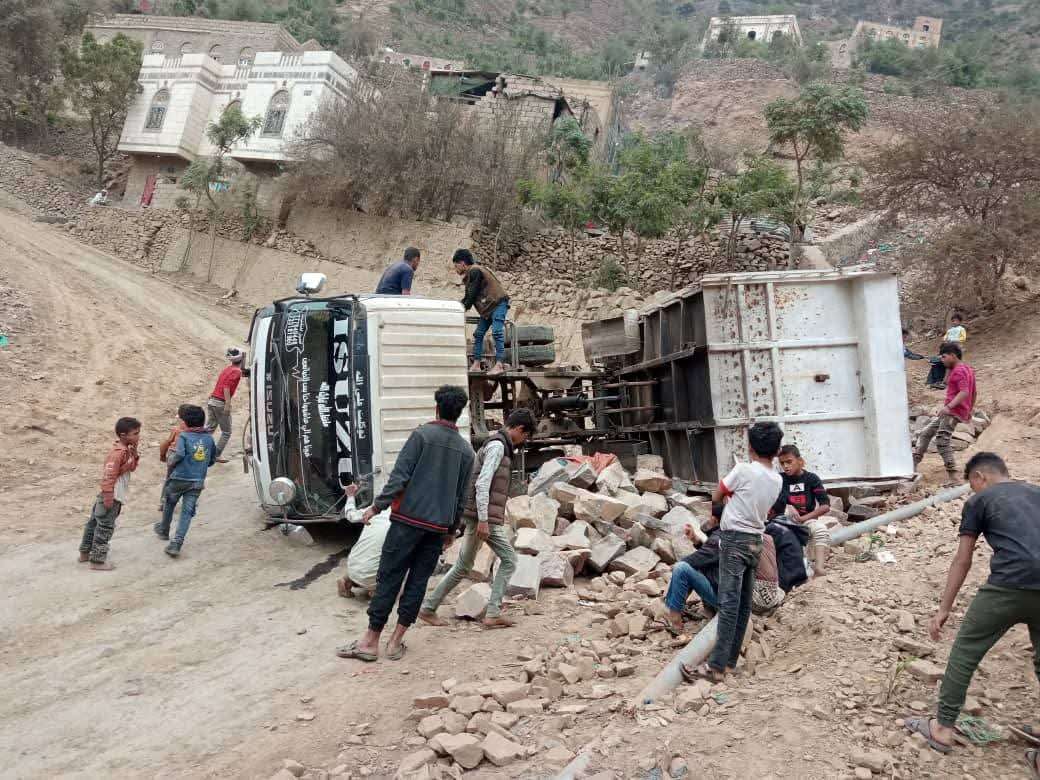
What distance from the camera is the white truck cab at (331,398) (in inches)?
287

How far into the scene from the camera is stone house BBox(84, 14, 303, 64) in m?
36.5

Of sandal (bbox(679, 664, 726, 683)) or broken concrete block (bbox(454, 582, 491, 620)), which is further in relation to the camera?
broken concrete block (bbox(454, 582, 491, 620))

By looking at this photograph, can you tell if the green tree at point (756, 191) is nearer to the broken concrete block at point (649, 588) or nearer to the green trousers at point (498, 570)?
the broken concrete block at point (649, 588)

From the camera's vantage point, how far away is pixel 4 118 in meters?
32.2

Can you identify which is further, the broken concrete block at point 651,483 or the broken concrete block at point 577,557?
the broken concrete block at point 651,483

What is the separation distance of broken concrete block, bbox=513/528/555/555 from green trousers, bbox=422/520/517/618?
0.71 m

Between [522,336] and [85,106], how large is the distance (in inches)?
1095

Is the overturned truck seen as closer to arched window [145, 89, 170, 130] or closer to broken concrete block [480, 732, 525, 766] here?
broken concrete block [480, 732, 525, 766]

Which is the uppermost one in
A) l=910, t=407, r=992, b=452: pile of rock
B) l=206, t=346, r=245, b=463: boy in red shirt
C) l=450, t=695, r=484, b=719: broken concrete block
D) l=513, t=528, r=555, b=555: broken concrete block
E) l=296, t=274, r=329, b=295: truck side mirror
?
l=296, t=274, r=329, b=295: truck side mirror

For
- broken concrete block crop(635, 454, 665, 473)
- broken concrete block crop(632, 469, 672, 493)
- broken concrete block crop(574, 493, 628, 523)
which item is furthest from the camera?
broken concrete block crop(635, 454, 665, 473)

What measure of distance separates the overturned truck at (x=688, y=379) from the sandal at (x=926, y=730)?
14.1 feet

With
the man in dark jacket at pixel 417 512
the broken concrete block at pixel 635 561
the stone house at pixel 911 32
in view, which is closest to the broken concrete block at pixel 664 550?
the broken concrete block at pixel 635 561

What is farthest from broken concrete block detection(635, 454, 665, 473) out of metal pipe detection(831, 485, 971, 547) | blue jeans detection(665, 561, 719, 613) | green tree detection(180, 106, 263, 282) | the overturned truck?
green tree detection(180, 106, 263, 282)

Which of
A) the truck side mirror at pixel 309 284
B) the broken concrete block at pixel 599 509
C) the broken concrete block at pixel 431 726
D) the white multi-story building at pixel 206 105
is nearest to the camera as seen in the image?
the broken concrete block at pixel 431 726
